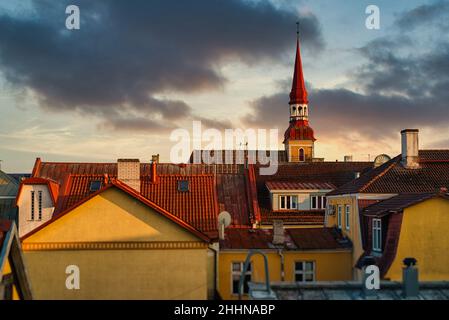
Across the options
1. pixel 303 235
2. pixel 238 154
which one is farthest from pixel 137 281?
pixel 238 154

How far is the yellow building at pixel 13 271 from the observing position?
1371cm

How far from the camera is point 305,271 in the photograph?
29656 mm

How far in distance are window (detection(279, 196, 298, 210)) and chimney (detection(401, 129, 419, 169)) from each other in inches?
575

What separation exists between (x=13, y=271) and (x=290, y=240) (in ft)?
60.3

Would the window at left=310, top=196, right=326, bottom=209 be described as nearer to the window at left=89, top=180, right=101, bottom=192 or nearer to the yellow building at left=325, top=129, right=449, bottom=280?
the yellow building at left=325, top=129, right=449, bottom=280

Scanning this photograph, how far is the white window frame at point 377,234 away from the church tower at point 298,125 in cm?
7705

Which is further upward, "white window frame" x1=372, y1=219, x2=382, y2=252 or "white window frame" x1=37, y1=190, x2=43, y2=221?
"white window frame" x1=37, y1=190, x2=43, y2=221

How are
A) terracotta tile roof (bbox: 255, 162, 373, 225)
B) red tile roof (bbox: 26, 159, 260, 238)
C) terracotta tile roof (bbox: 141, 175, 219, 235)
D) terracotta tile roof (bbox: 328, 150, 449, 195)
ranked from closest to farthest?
terracotta tile roof (bbox: 328, 150, 449, 195), terracotta tile roof (bbox: 141, 175, 219, 235), red tile roof (bbox: 26, 159, 260, 238), terracotta tile roof (bbox: 255, 162, 373, 225)

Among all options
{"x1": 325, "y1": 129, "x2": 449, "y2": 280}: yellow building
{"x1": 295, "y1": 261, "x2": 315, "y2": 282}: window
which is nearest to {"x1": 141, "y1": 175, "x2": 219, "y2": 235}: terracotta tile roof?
{"x1": 295, "y1": 261, "x2": 315, "y2": 282}: window

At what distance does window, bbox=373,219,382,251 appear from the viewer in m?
29.1

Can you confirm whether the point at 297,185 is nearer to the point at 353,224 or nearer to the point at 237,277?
the point at 353,224

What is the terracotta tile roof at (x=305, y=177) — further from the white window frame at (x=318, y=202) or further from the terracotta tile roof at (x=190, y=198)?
the terracotta tile roof at (x=190, y=198)

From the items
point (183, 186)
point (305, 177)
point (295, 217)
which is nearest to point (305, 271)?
point (183, 186)
